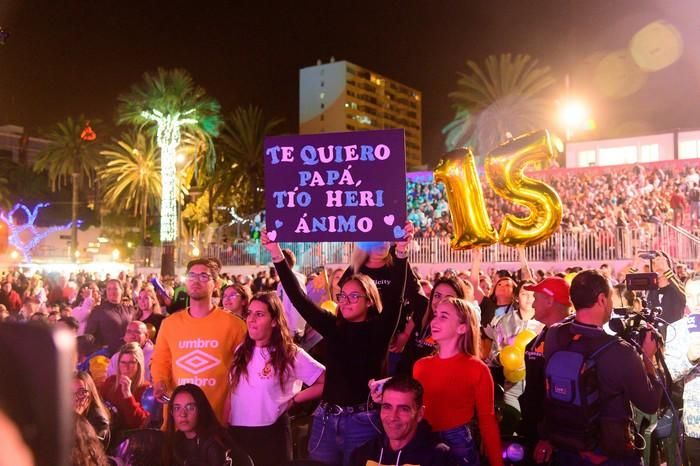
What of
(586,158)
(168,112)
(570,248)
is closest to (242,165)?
(168,112)

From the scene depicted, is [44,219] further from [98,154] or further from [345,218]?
[345,218]

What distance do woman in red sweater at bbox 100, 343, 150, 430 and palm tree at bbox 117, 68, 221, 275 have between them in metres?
26.3

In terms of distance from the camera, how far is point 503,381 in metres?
6.10

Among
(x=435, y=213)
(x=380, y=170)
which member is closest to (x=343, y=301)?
(x=380, y=170)

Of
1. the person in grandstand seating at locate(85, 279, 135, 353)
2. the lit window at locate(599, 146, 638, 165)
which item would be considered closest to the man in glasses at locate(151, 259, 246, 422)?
the person in grandstand seating at locate(85, 279, 135, 353)

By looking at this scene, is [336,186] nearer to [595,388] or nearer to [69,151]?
[595,388]

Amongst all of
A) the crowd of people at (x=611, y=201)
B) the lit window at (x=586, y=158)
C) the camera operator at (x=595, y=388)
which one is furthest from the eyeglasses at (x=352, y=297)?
the lit window at (x=586, y=158)

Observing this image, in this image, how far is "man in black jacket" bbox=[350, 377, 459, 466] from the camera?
155 inches

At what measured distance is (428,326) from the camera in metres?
5.61

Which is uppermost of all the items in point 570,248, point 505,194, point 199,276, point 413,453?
point 505,194

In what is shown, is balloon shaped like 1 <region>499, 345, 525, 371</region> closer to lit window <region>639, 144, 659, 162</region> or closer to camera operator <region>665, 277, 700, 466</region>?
camera operator <region>665, 277, 700, 466</region>

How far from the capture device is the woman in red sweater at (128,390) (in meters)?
5.72

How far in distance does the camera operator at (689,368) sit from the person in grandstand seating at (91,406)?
3.87 m

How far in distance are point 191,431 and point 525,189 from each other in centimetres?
473
